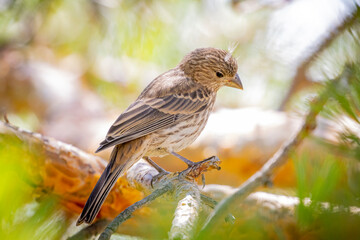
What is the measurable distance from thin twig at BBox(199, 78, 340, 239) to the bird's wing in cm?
134

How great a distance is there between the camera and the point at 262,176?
4.82 ft

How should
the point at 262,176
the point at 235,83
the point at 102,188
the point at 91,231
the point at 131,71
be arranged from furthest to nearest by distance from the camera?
the point at 131,71 → the point at 235,83 → the point at 91,231 → the point at 102,188 → the point at 262,176

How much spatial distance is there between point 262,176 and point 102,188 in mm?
1324

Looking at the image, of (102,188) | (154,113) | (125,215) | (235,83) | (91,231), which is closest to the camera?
(125,215)

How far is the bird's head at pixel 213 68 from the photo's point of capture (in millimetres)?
3488

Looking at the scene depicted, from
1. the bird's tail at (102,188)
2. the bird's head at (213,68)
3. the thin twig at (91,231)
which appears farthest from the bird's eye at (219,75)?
the thin twig at (91,231)

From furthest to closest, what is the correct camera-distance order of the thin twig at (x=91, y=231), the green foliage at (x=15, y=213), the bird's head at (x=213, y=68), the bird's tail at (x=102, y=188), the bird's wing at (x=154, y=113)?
the bird's head at (x=213, y=68) < the bird's wing at (x=154, y=113) < the thin twig at (x=91, y=231) < the bird's tail at (x=102, y=188) < the green foliage at (x=15, y=213)

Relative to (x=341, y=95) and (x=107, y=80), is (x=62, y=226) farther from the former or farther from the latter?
(x=107, y=80)

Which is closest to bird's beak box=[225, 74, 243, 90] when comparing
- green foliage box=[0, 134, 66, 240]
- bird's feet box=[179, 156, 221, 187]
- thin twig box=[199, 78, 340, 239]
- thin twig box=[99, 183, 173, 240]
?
bird's feet box=[179, 156, 221, 187]

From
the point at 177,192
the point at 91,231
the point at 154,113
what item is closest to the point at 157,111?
the point at 154,113

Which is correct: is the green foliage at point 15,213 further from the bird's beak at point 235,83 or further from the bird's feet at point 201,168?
the bird's beak at point 235,83

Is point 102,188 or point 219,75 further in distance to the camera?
point 219,75

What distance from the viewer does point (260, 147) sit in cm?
387

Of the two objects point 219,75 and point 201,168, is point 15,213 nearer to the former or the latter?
point 201,168
